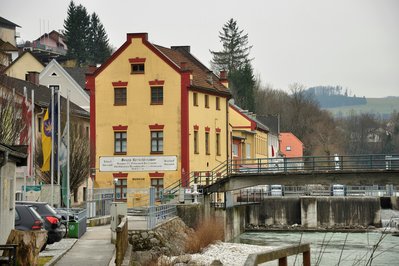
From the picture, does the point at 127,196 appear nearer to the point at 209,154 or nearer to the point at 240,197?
the point at 209,154

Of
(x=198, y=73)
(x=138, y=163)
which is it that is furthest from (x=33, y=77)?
(x=138, y=163)

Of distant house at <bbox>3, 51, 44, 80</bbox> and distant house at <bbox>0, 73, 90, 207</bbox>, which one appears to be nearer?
distant house at <bbox>0, 73, 90, 207</bbox>

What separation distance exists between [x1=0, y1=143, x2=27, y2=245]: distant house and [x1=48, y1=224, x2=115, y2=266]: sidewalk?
5.43 feet

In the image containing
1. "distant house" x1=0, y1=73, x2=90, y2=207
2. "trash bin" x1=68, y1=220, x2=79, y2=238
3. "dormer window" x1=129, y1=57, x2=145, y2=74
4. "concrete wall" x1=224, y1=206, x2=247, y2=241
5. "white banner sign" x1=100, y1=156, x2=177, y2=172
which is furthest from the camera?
"distant house" x1=0, y1=73, x2=90, y2=207

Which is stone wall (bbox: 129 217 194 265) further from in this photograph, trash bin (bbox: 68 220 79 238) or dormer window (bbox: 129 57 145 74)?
dormer window (bbox: 129 57 145 74)

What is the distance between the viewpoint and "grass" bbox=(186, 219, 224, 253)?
42.3m

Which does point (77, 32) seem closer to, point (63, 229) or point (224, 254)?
point (224, 254)

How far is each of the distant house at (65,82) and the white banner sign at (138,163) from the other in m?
21.4

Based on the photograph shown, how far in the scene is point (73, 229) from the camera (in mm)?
34656

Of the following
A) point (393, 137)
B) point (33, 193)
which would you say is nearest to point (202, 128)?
point (33, 193)

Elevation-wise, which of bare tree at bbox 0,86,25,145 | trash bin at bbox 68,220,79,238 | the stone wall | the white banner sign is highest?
bare tree at bbox 0,86,25,145

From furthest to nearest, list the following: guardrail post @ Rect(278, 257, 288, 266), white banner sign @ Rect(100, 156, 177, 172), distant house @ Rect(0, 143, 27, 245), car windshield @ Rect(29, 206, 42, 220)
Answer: white banner sign @ Rect(100, 156, 177, 172), car windshield @ Rect(29, 206, 42, 220), distant house @ Rect(0, 143, 27, 245), guardrail post @ Rect(278, 257, 288, 266)

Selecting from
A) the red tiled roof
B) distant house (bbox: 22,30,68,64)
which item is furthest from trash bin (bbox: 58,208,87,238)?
distant house (bbox: 22,30,68,64)

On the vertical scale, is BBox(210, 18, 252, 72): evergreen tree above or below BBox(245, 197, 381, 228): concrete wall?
above
